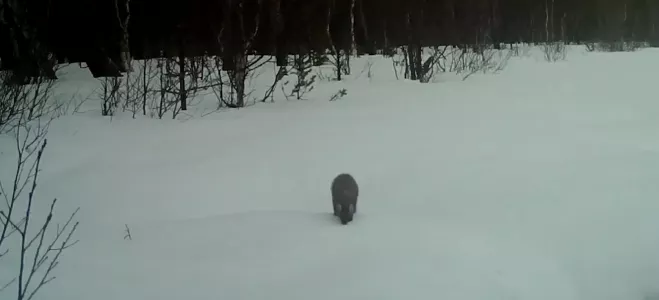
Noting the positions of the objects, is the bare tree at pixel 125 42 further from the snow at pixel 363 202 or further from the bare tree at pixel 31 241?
the bare tree at pixel 31 241

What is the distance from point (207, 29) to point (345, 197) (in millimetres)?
6137

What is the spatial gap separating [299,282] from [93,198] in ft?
7.22

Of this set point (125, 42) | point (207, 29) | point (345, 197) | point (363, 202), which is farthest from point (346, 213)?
point (125, 42)

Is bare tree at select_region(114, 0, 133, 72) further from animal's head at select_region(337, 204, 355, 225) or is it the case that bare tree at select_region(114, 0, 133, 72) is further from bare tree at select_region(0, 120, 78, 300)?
animal's head at select_region(337, 204, 355, 225)

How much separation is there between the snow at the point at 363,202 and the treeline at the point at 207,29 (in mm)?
1274

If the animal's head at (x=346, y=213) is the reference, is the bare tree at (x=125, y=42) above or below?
above

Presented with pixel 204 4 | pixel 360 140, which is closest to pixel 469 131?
pixel 360 140

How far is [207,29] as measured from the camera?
8.79 meters

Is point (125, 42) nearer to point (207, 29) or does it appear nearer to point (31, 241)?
point (207, 29)

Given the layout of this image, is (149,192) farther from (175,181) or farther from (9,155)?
(9,155)

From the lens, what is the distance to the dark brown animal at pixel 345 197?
11.3ft

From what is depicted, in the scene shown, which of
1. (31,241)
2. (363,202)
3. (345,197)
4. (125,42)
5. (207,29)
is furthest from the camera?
(125,42)

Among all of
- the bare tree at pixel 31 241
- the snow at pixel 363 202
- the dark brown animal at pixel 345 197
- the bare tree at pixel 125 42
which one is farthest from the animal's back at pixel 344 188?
the bare tree at pixel 125 42

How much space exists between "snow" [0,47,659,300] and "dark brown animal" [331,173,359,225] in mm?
77
